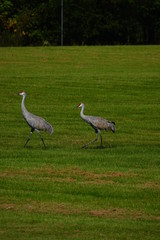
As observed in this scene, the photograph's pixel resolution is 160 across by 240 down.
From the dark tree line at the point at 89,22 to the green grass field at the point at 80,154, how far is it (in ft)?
87.8

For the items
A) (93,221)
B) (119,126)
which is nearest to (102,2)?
(119,126)

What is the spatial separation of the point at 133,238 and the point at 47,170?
19.6 feet

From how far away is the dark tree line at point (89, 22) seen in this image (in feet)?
231

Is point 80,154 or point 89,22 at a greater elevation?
point 80,154

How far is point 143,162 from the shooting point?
61.1ft

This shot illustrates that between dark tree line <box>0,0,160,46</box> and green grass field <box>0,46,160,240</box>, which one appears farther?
dark tree line <box>0,0,160,46</box>

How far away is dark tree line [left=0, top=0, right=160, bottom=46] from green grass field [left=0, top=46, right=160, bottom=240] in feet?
87.8

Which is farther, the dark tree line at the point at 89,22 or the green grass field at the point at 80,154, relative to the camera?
the dark tree line at the point at 89,22

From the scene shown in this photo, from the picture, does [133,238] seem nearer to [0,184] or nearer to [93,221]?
[93,221]

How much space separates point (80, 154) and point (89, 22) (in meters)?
52.1

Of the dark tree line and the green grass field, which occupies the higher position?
the green grass field

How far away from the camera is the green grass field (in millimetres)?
12422

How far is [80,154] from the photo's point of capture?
19719 millimetres

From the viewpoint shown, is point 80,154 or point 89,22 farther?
point 89,22
